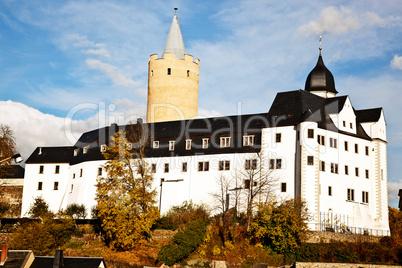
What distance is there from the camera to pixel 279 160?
5591 cm

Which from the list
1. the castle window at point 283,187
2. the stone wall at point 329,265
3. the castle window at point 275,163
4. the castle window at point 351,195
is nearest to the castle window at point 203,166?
the castle window at point 275,163

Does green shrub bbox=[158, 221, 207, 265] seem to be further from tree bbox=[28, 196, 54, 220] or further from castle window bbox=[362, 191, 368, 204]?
tree bbox=[28, 196, 54, 220]

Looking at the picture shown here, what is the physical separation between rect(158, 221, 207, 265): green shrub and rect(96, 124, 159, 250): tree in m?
3.51

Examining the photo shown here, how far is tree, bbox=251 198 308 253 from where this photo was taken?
156ft

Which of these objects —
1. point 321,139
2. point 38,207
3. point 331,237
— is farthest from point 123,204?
point 38,207

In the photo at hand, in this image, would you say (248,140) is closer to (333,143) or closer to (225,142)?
(225,142)

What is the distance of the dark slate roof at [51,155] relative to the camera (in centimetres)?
7288

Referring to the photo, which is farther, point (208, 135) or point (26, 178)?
point (26, 178)

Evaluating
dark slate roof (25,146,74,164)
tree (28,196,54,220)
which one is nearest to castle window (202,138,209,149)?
dark slate roof (25,146,74,164)

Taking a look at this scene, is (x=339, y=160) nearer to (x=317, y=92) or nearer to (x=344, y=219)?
(x=344, y=219)

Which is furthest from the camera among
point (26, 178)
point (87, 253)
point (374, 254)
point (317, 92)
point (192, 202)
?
point (26, 178)

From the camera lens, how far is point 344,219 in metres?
54.7

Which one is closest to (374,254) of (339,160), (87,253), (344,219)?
(344,219)

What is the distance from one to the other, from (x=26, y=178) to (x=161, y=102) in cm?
1927
